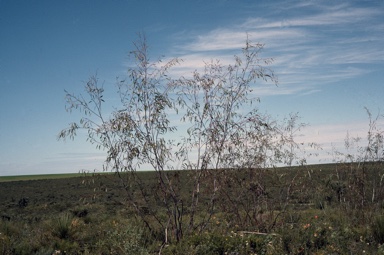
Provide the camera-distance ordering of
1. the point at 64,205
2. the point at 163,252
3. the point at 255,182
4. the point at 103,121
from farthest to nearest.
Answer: the point at 64,205
the point at 255,182
the point at 103,121
the point at 163,252

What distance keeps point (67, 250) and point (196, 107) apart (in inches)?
163

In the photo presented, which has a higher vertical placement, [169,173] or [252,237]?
[169,173]

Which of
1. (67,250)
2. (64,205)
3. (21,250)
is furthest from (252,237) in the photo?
(64,205)

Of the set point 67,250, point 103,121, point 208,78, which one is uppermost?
point 208,78

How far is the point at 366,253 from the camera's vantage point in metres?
7.14

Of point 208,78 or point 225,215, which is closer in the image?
point 208,78

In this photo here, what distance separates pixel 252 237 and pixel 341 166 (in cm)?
550

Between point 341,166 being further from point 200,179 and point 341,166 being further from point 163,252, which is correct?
point 163,252

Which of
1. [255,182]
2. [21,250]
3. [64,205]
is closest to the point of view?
[21,250]

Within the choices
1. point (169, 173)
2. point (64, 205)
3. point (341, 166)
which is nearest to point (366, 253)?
point (169, 173)

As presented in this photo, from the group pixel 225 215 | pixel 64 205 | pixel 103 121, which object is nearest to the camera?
pixel 103 121

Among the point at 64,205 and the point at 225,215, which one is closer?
the point at 225,215

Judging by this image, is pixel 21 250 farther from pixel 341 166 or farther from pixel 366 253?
pixel 341 166

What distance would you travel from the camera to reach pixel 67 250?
28.2ft
